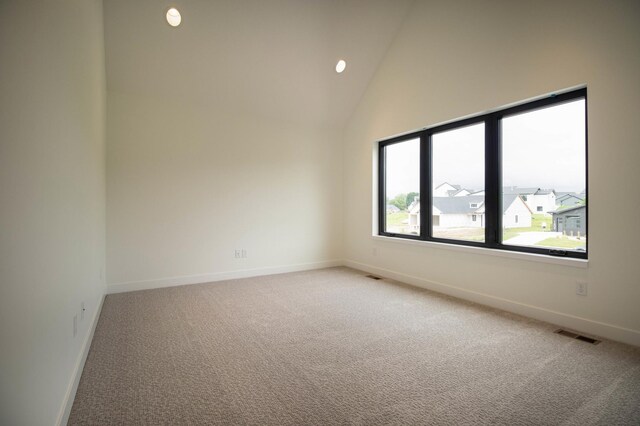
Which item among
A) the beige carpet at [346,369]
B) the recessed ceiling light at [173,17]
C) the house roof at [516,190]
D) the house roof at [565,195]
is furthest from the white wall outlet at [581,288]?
the recessed ceiling light at [173,17]

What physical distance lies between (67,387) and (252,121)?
4.09 m

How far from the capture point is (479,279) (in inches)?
142

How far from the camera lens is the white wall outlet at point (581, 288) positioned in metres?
2.77

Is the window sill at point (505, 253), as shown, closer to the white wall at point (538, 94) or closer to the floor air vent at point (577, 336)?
the white wall at point (538, 94)

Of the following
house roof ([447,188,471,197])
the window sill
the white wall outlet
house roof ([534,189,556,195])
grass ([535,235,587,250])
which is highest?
house roof ([447,188,471,197])

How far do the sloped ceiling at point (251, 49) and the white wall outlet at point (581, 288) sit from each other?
3.84 metres

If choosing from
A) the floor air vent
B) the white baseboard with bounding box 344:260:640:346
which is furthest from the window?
the floor air vent

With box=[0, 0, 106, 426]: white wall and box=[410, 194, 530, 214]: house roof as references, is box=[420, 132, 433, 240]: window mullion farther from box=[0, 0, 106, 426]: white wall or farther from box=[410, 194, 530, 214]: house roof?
box=[0, 0, 106, 426]: white wall

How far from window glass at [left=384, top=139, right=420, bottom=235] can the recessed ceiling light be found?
3279mm

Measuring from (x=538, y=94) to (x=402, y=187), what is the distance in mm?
2150

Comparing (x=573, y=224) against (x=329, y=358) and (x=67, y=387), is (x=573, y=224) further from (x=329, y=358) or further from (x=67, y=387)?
(x=67, y=387)

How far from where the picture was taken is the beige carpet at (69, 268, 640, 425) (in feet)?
5.60

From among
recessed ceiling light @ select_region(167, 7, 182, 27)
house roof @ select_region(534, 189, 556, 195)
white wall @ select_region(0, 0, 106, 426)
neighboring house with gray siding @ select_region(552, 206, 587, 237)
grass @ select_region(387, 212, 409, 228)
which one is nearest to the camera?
white wall @ select_region(0, 0, 106, 426)

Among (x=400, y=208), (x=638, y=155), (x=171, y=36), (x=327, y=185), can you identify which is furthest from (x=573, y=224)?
(x=171, y=36)
